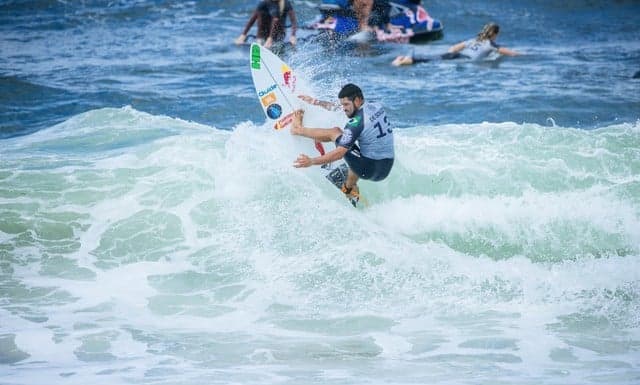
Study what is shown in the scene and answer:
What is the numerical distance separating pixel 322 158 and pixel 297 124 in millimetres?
671

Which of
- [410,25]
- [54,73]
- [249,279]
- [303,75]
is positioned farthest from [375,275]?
[410,25]

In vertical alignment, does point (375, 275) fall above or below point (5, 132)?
below

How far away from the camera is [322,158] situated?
883 centimetres

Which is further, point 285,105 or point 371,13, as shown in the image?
point 371,13

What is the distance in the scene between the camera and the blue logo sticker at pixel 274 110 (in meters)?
9.52

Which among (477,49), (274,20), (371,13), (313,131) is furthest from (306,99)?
(371,13)

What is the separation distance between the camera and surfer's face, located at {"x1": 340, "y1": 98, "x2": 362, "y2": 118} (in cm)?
870

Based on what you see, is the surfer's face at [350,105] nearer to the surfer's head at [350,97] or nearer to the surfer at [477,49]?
the surfer's head at [350,97]

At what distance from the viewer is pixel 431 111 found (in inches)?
569

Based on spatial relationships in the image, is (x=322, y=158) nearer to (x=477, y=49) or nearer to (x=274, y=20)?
(x=274, y=20)

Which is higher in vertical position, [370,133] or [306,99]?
[306,99]

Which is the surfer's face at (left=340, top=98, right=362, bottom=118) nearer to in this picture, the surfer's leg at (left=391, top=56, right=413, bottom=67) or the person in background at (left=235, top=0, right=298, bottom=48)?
the surfer's leg at (left=391, top=56, right=413, bottom=67)

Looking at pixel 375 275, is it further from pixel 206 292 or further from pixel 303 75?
pixel 303 75

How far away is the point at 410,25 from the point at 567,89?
452 cm
